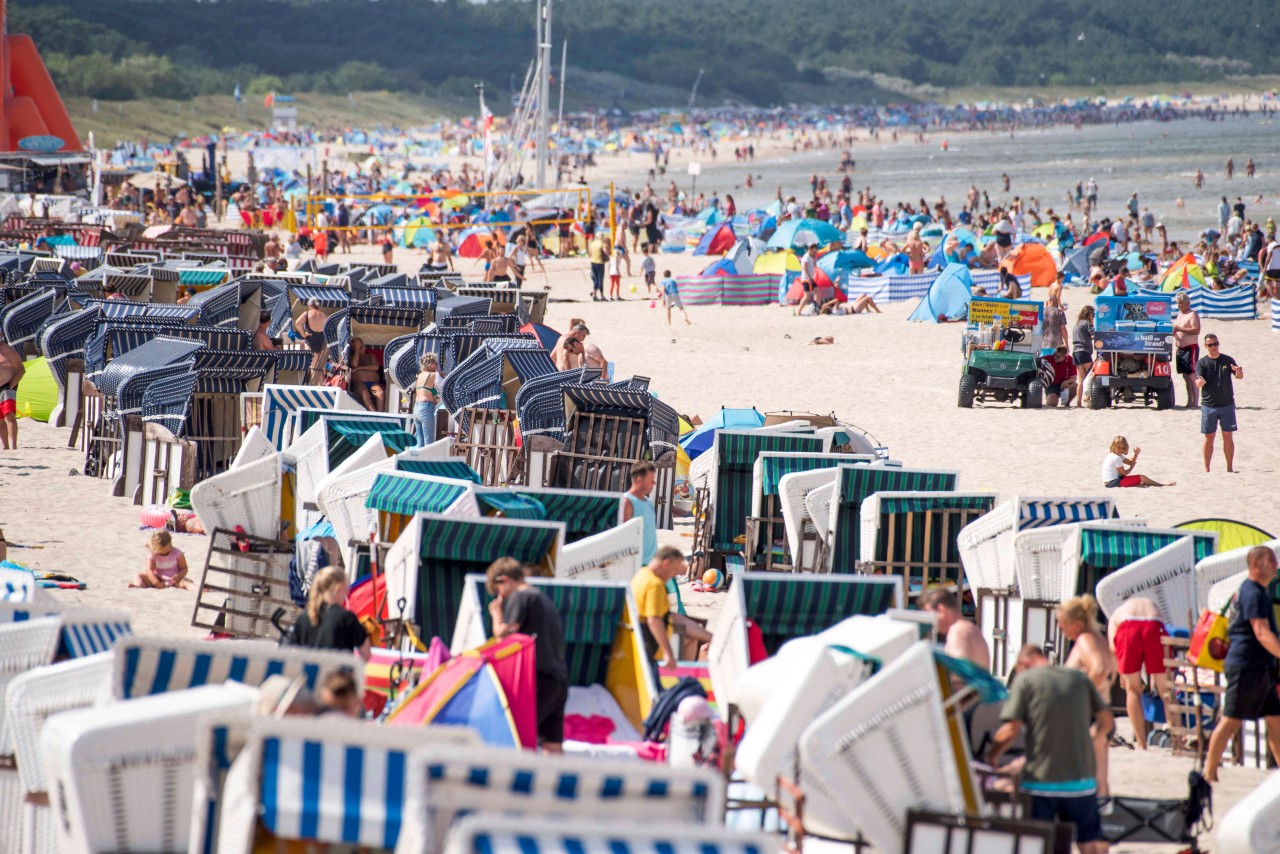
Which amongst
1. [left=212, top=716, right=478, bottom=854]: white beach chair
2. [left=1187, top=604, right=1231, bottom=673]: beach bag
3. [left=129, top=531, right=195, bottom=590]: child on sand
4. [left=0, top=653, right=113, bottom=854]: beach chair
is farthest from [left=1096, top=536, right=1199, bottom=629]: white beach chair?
[left=129, top=531, right=195, bottom=590]: child on sand

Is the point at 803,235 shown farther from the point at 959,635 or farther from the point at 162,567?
the point at 959,635

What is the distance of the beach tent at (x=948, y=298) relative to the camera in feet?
69.6

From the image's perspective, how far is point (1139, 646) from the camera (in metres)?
6.63

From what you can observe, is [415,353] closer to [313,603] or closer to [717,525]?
[717,525]

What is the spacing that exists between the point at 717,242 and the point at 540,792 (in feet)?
98.1

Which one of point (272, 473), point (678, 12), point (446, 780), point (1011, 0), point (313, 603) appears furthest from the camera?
point (1011, 0)

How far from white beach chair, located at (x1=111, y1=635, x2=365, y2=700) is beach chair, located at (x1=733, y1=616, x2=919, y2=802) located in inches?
44.9

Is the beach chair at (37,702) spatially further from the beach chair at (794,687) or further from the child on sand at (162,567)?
the child on sand at (162,567)

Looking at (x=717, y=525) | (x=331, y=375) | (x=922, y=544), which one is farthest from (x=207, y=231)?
(x=922, y=544)

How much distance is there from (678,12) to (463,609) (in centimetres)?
17999

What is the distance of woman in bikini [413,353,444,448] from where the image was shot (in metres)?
11.4

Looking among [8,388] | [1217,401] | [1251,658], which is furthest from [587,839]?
[8,388]

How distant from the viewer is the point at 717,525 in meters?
9.62

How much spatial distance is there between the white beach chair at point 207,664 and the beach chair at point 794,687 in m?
1.14
